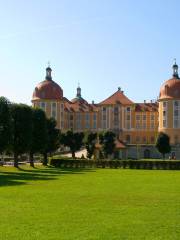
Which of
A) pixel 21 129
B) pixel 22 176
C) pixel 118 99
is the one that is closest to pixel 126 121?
pixel 118 99

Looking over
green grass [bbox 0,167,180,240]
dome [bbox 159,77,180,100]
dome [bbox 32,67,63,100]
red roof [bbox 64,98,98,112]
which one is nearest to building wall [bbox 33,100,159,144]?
dome [bbox 32,67,63,100]

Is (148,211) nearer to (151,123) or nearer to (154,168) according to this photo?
(154,168)

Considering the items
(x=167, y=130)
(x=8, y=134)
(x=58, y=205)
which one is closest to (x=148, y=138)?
(x=167, y=130)

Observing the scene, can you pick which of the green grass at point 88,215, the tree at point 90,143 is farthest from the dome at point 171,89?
the green grass at point 88,215

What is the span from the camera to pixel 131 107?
114688 millimetres

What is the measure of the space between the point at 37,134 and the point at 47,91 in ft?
177

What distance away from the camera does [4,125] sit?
47.4m

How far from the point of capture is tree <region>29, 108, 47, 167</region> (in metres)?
57.0

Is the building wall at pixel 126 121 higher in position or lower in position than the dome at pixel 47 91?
lower

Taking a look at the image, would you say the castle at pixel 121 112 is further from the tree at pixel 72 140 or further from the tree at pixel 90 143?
the tree at pixel 90 143

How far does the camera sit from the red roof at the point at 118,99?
114312 millimetres

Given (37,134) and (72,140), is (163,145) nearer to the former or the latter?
(72,140)

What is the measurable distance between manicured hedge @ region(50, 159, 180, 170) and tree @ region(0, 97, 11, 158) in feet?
47.1

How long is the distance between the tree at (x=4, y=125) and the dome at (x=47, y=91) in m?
61.9
